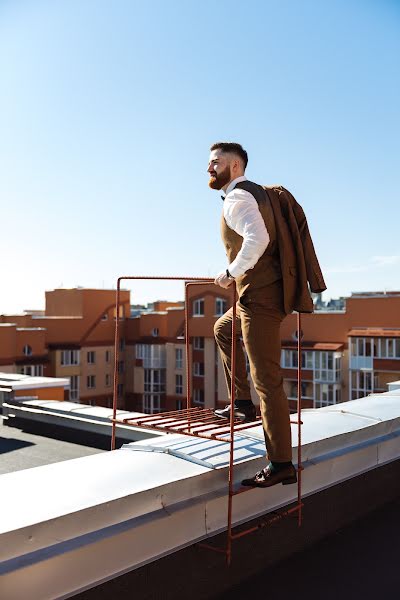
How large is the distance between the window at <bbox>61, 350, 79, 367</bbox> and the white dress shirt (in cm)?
3833

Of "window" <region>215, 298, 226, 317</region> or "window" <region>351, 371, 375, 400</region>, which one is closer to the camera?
"window" <region>351, 371, 375, 400</region>

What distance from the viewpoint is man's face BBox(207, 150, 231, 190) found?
9.31 ft

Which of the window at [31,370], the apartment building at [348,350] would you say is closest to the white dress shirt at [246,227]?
the apartment building at [348,350]

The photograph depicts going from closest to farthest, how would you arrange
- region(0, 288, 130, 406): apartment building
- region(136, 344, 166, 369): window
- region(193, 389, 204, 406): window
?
region(0, 288, 130, 406): apartment building → region(193, 389, 204, 406): window → region(136, 344, 166, 369): window

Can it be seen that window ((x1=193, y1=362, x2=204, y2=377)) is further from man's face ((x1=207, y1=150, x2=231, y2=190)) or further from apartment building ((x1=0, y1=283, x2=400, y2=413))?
man's face ((x1=207, y1=150, x2=231, y2=190))

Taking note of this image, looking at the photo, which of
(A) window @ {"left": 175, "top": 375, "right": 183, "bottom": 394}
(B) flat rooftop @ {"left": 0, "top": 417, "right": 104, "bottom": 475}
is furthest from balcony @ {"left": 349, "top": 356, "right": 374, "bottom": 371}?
(B) flat rooftop @ {"left": 0, "top": 417, "right": 104, "bottom": 475}

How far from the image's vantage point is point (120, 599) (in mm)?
2164

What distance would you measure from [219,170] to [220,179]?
4cm

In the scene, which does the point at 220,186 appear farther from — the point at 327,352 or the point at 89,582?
the point at 327,352

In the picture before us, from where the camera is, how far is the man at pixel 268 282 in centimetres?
260

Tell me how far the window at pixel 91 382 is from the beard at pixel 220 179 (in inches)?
1588

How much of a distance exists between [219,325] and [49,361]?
3692 cm

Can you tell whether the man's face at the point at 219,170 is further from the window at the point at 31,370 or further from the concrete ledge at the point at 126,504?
the window at the point at 31,370

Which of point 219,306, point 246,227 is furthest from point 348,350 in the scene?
point 246,227
